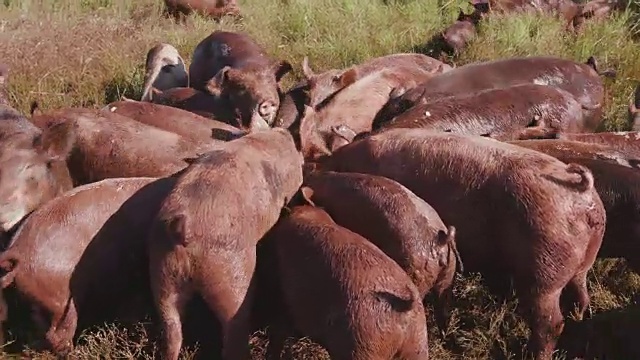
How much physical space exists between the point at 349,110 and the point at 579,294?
2.23 metres

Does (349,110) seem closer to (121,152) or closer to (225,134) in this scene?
(225,134)

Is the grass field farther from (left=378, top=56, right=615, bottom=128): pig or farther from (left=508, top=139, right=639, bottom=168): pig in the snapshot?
(left=508, top=139, right=639, bottom=168): pig

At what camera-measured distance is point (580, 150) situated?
516 centimetres

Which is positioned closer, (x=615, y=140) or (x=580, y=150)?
(x=580, y=150)

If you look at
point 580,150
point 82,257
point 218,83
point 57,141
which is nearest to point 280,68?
point 218,83

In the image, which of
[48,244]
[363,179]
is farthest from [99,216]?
[363,179]

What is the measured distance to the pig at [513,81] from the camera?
6328mm

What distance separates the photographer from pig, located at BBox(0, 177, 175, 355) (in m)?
4.36

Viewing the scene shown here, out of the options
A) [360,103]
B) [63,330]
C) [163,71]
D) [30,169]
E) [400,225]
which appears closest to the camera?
[400,225]

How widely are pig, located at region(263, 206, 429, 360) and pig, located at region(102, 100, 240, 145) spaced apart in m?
1.50

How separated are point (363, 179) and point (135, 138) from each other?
1.55 meters

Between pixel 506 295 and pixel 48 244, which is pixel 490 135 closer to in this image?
pixel 506 295

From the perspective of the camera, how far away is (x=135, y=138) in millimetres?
5414

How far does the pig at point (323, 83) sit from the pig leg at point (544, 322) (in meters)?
2.31
